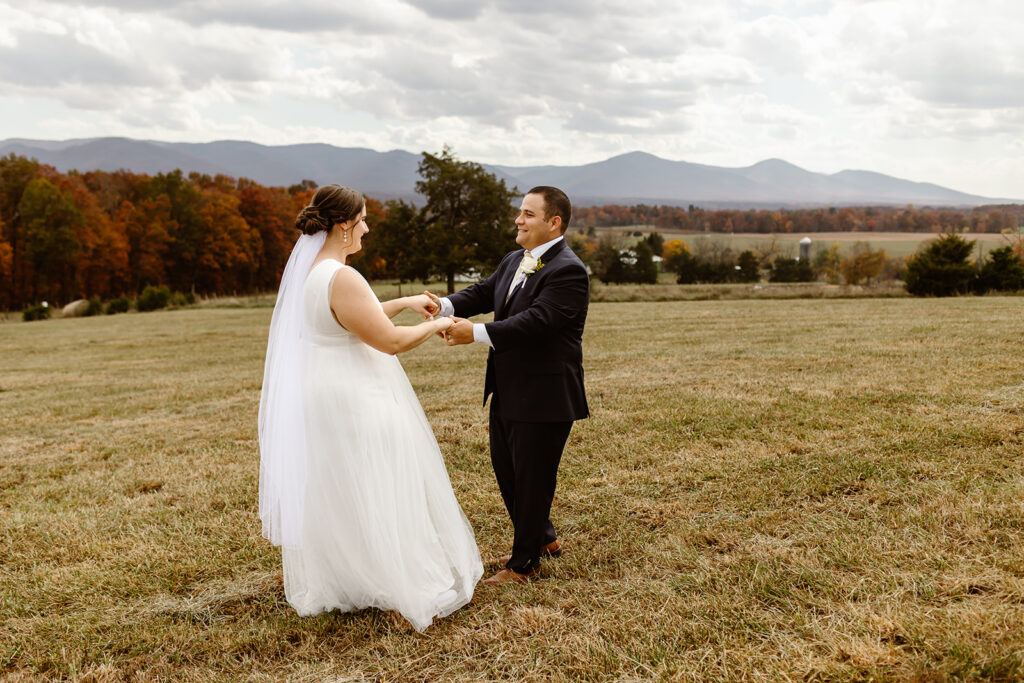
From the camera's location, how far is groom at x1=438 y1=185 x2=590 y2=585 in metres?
4.59

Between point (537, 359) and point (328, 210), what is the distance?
1687 mm

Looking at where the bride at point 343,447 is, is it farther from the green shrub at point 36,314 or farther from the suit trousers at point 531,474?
the green shrub at point 36,314

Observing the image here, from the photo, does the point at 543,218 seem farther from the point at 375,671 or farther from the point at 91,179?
the point at 91,179

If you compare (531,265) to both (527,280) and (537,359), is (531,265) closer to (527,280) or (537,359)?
(527,280)

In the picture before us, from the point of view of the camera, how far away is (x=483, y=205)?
43344 millimetres

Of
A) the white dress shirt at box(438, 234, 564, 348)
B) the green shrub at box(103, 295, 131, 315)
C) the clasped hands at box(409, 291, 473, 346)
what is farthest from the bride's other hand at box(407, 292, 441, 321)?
the green shrub at box(103, 295, 131, 315)

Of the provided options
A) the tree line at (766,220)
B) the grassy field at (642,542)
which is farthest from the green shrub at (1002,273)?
the tree line at (766,220)

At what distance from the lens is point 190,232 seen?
2628 inches

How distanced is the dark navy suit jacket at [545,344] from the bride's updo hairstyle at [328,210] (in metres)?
1.16

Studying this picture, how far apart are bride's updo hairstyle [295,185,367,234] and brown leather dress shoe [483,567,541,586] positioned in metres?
2.68

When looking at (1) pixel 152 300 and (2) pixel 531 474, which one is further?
(1) pixel 152 300

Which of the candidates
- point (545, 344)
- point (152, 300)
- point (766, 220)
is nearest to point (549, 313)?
point (545, 344)

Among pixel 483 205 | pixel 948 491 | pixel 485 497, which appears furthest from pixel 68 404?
pixel 483 205

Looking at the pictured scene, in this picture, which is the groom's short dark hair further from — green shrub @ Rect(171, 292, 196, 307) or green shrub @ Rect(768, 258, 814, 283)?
green shrub @ Rect(768, 258, 814, 283)
